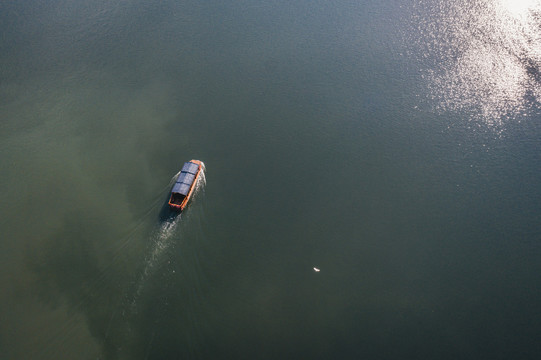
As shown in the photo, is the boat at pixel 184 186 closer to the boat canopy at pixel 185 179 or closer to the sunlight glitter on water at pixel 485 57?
the boat canopy at pixel 185 179

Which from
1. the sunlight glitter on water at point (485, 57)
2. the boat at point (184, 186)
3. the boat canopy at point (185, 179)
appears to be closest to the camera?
the boat at point (184, 186)

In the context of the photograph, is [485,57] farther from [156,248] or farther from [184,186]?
[156,248]

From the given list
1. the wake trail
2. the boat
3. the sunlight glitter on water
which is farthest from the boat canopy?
the sunlight glitter on water

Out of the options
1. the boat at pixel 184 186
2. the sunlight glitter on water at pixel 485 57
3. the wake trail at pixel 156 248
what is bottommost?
the wake trail at pixel 156 248

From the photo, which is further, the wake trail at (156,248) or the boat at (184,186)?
the boat at (184,186)

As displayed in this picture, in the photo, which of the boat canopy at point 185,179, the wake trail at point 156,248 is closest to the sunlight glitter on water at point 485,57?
the boat canopy at point 185,179

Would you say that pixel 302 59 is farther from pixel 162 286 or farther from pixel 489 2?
pixel 162 286

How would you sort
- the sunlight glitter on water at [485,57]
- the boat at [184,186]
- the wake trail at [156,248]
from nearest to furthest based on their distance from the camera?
the wake trail at [156,248] < the boat at [184,186] < the sunlight glitter on water at [485,57]
